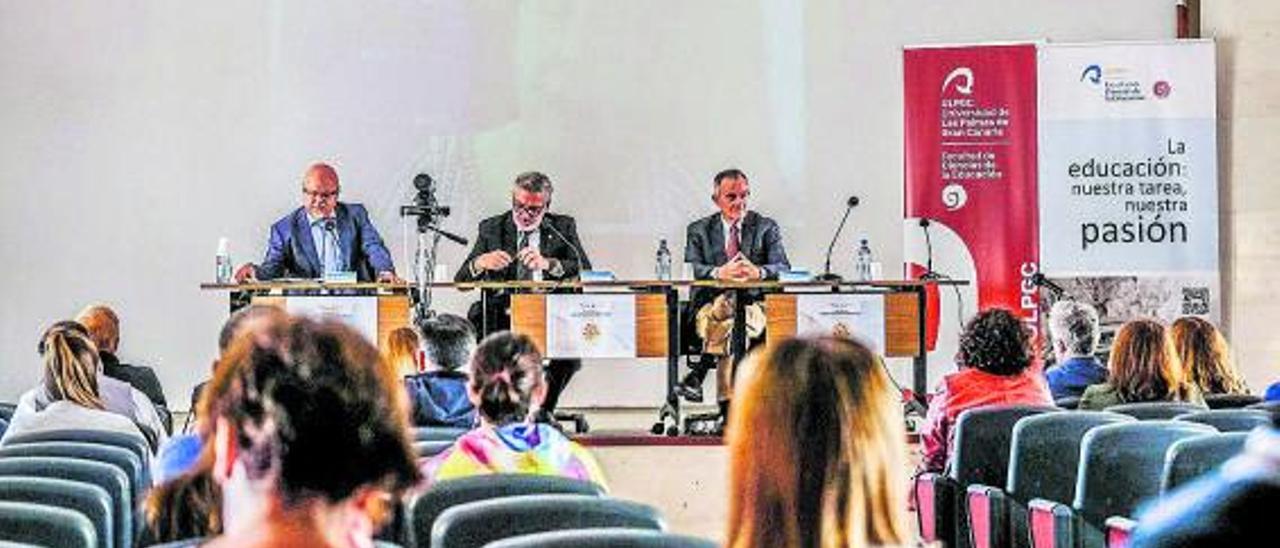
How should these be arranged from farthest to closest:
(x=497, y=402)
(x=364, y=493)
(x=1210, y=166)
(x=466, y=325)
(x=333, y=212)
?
(x=1210, y=166), (x=333, y=212), (x=466, y=325), (x=497, y=402), (x=364, y=493)

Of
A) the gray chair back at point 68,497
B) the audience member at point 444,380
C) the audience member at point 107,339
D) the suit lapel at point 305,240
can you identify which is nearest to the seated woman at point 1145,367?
the audience member at point 444,380

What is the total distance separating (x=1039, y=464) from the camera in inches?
209

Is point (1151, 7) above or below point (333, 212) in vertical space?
above

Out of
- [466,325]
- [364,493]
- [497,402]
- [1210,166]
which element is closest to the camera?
[364,493]

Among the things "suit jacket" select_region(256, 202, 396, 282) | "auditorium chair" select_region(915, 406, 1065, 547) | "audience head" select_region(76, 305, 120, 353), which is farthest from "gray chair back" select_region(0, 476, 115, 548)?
"suit jacket" select_region(256, 202, 396, 282)

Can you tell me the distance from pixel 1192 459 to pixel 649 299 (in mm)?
5069

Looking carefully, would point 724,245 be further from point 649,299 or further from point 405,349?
point 405,349

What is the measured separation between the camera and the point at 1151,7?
11031 mm

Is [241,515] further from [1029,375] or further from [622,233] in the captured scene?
[622,233]

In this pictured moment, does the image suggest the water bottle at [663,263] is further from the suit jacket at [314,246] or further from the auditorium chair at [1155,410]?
the auditorium chair at [1155,410]

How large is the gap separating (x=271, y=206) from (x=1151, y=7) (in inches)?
205

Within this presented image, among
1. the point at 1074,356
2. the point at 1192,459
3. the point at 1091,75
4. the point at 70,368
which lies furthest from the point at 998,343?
the point at 1091,75

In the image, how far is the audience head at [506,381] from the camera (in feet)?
15.1

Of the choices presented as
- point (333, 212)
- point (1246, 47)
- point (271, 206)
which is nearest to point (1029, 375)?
point (333, 212)
